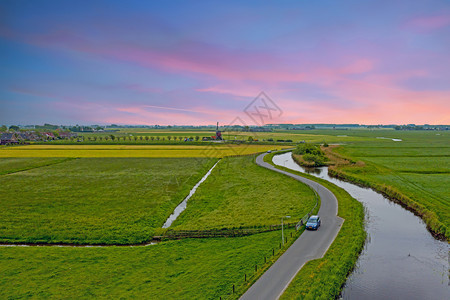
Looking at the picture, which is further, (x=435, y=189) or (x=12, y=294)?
(x=435, y=189)

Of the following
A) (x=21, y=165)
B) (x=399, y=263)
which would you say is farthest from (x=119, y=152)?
(x=399, y=263)

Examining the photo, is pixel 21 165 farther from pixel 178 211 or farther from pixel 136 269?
pixel 136 269

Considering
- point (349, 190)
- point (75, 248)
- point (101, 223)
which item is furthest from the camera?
point (349, 190)

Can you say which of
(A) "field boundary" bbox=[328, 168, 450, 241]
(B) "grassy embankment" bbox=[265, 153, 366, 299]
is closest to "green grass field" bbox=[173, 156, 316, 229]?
(B) "grassy embankment" bbox=[265, 153, 366, 299]

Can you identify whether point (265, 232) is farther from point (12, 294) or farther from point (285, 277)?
point (12, 294)

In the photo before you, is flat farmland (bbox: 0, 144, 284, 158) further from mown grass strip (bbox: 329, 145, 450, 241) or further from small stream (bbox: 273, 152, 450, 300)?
small stream (bbox: 273, 152, 450, 300)

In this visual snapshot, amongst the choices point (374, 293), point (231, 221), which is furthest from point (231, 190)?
point (374, 293)
